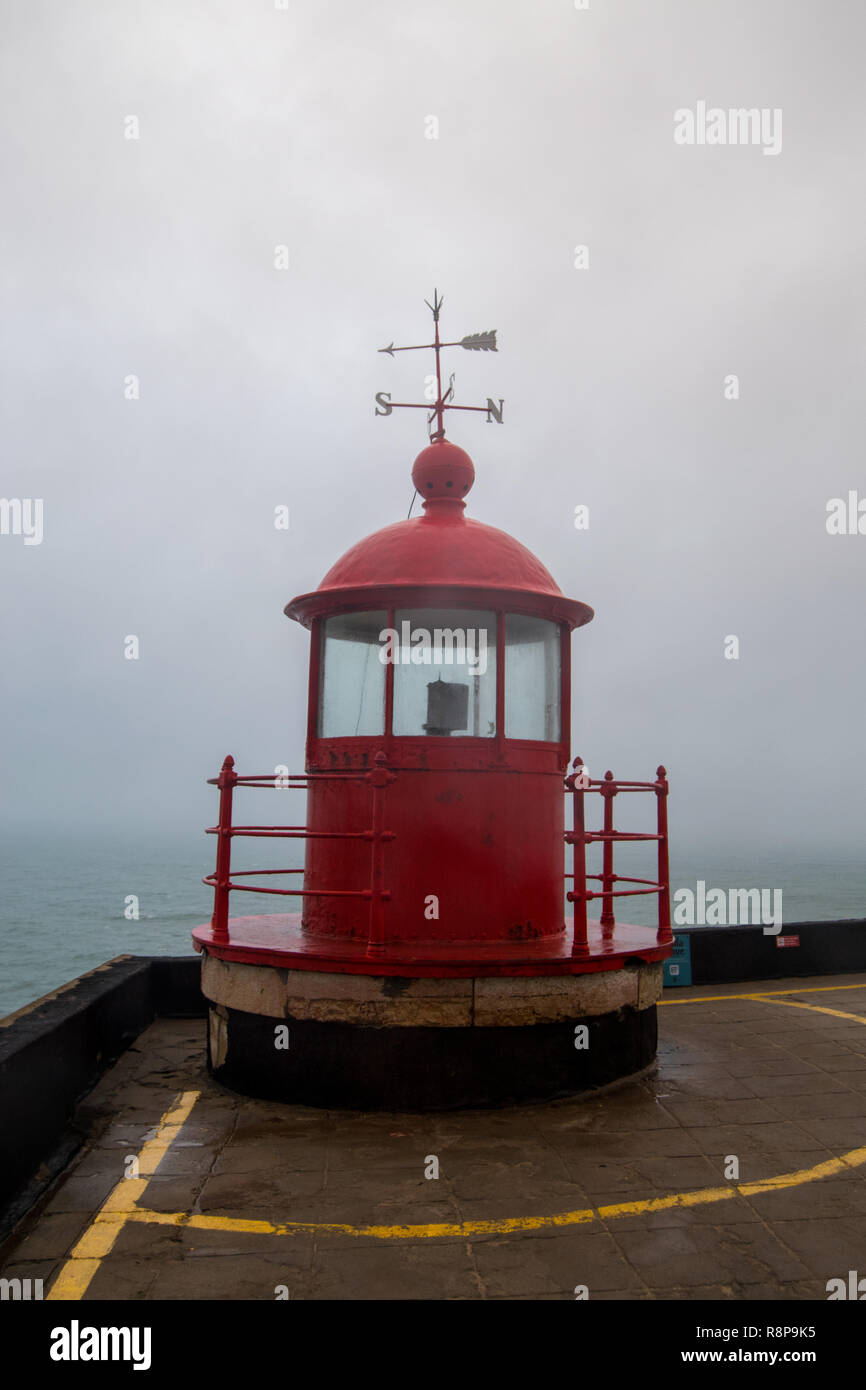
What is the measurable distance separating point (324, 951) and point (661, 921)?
309 centimetres

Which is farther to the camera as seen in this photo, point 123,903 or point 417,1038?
point 123,903

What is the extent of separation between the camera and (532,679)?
7.60 metres

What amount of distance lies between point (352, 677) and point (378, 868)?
1.65 m

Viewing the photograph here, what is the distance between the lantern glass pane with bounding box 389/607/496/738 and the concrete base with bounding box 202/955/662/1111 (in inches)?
72.7

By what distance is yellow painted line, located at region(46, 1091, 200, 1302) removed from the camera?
4.19 meters

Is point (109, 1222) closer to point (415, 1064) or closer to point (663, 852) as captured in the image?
point (415, 1064)

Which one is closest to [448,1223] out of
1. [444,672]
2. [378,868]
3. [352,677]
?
[378,868]

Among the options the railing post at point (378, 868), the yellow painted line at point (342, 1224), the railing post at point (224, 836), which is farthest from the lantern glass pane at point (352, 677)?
the yellow painted line at point (342, 1224)

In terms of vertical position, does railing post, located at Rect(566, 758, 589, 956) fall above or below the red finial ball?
below

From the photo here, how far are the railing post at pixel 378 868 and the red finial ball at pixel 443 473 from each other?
265 centimetres

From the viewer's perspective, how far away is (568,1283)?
4117 mm

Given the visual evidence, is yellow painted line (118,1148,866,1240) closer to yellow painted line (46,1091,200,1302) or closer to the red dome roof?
yellow painted line (46,1091,200,1302)

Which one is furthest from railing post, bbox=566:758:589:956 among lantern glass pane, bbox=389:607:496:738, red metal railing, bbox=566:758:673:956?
lantern glass pane, bbox=389:607:496:738
